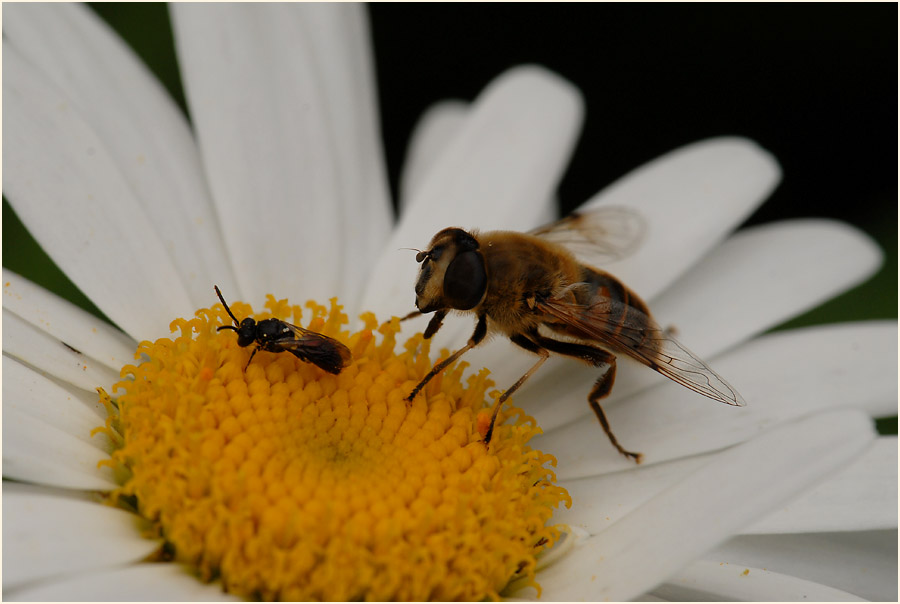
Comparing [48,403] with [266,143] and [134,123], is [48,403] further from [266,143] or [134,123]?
[266,143]

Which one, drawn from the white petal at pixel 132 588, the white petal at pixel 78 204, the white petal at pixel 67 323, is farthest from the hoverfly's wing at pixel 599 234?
the white petal at pixel 132 588

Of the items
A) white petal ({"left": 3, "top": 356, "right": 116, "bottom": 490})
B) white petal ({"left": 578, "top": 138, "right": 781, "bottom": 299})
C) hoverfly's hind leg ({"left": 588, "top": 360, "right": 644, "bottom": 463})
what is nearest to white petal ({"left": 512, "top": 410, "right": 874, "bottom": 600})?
hoverfly's hind leg ({"left": 588, "top": 360, "right": 644, "bottom": 463})

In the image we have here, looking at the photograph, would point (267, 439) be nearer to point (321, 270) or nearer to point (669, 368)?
point (321, 270)

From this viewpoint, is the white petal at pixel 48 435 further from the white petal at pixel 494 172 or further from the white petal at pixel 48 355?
the white petal at pixel 494 172

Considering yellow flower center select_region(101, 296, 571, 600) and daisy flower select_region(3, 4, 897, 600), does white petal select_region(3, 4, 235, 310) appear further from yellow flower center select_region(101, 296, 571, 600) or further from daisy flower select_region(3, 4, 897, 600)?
yellow flower center select_region(101, 296, 571, 600)

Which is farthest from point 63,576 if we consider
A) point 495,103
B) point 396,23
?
point 396,23

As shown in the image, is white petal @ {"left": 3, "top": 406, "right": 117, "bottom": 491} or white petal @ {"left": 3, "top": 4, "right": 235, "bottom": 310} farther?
white petal @ {"left": 3, "top": 4, "right": 235, "bottom": 310}

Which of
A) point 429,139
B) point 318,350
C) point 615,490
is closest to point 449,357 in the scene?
point 318,350
